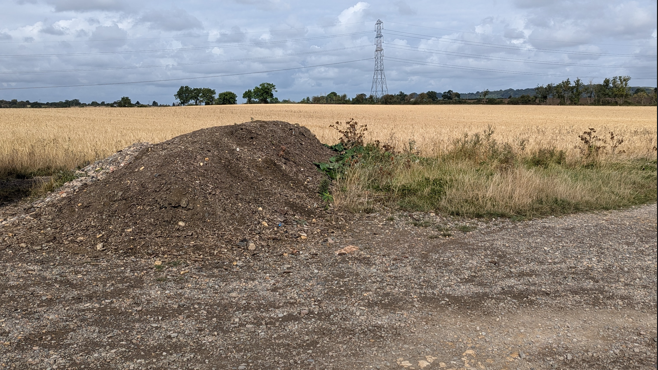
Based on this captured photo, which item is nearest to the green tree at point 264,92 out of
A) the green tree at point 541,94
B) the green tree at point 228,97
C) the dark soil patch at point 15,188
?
the green tree at point 228,97

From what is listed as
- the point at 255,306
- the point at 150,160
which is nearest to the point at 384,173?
the point at 150,160

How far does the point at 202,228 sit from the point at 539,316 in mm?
4746

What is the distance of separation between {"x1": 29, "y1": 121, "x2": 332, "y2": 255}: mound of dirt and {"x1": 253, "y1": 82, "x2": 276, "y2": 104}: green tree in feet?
294

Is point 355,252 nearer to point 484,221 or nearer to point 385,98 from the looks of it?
point 484,221

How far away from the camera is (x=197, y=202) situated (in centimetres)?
732

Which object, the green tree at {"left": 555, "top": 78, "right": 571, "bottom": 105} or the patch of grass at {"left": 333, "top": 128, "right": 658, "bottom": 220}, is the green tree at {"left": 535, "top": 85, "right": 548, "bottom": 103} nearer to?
the green tree at {"left": 555, "top": 78, "right": 571, "bottom": 105}

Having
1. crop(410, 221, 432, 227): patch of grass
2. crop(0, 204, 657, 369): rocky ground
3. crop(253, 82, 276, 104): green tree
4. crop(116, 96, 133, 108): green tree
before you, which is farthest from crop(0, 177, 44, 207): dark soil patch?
crop(253, 82, 276, 104): green tree

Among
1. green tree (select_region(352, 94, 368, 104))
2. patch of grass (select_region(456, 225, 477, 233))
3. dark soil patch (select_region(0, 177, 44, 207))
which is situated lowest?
Answer: patch of grass (select_region(456, 225, 477, 233))

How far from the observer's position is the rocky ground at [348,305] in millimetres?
3584

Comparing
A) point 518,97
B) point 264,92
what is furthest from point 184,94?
point 518,97

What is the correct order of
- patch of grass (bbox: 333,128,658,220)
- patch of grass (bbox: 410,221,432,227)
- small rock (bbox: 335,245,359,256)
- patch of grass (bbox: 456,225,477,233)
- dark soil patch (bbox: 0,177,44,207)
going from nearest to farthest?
small rock (bbox: 335,245,359,256) → patch of grass (bbox: 456,225,477,233) → patch of grass (bbox: 410,221,432,227) → patch of grass (bbox: 333,128,658,220) → dark soil patch (bbox: 0,177,44,207)

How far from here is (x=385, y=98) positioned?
262ft

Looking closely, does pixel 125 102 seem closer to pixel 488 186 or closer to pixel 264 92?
pixel 264 92

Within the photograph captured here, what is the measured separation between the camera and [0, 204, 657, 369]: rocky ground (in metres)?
3.58
